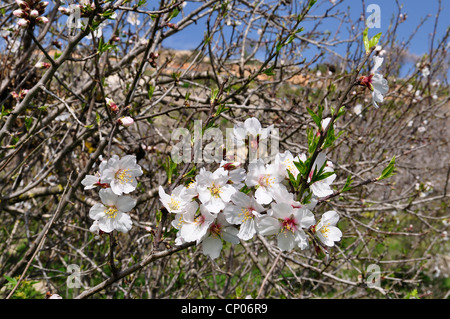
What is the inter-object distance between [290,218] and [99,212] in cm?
65

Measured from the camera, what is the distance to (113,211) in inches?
46.9

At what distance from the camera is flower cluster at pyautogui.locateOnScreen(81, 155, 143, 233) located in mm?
A: 1143

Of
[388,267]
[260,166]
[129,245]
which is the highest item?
[260,166]

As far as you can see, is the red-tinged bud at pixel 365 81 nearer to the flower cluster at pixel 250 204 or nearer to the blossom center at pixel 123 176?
the flower cluster at pixel 250 204

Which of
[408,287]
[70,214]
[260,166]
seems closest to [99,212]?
[260,166]

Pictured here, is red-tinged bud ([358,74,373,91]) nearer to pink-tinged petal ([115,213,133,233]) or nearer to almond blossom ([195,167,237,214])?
almond blossom ([195,167,237,214])

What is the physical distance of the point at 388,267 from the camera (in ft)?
15.2

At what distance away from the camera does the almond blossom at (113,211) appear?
117 cm

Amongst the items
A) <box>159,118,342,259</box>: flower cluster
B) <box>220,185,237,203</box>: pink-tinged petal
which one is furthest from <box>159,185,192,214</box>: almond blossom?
<box>220,185,237,203</box>: pink-tinged petal

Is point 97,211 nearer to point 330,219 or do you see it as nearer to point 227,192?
point 227,192

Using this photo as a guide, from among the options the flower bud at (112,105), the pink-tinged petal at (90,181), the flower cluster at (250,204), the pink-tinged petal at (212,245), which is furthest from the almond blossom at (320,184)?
the flower bud at (112,105)
